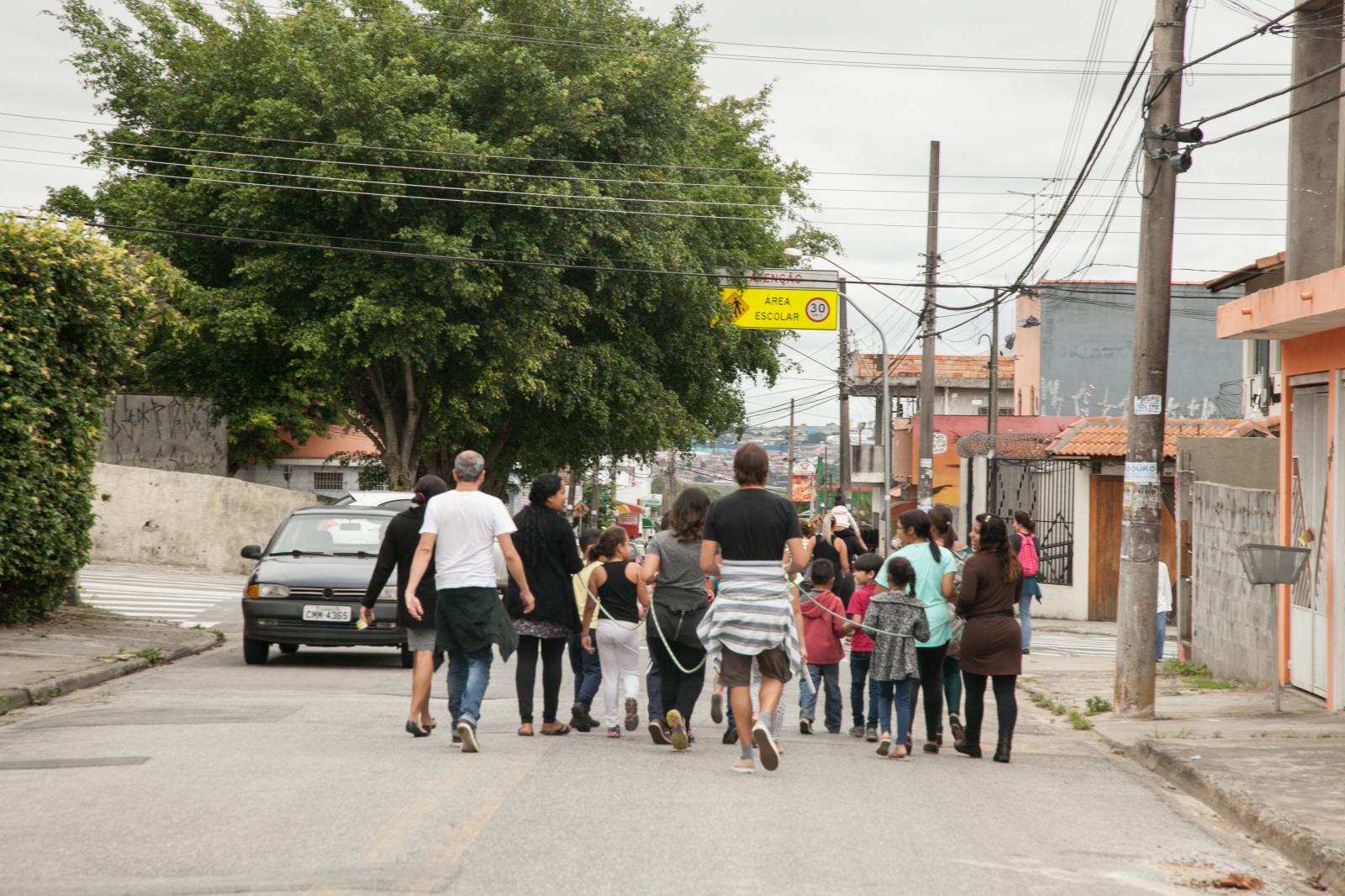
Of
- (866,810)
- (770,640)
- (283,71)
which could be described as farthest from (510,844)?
(283,71)

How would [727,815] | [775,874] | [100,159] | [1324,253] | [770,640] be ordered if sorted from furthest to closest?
1. [100,159]
2. [1324,253]
3. [770,640]
4. [727,815]
5. [775,874]

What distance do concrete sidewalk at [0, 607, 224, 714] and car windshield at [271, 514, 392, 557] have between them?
5.61 ft

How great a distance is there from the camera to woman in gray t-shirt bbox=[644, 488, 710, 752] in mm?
10117

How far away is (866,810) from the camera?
8.10 metres

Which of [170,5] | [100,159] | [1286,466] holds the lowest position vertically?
[1286,466]

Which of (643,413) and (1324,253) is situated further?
(643,413)

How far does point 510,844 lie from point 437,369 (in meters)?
25.7

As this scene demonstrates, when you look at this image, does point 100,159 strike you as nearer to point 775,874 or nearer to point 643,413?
point 643,413

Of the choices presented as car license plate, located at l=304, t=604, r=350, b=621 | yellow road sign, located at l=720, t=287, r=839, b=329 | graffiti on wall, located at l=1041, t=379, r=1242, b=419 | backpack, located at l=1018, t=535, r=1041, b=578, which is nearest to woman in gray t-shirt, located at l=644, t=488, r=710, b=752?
car license plate, located at l=304, t=604, r=350, b=621

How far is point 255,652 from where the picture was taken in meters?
15.3

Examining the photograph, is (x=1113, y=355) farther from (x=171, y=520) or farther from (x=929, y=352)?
(x=171, y=520)

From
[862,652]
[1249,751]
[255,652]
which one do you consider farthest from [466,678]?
[255,652]

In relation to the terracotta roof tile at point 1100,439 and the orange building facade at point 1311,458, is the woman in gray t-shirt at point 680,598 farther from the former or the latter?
the terracotta roof tile at point 1100,439

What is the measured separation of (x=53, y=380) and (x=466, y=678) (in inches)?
332
